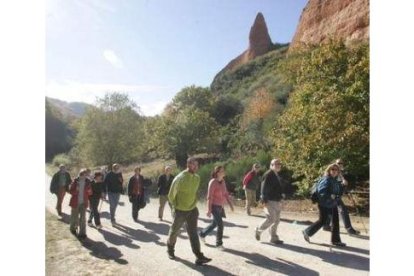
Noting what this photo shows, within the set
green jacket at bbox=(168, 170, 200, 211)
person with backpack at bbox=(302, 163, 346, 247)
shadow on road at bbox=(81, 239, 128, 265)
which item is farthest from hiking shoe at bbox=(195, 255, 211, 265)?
person with backpack at bbox=(302, 163, 346, 247)

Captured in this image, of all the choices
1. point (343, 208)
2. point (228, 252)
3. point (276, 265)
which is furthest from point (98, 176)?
point (343, 208)

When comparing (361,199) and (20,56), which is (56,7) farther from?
(361,199)

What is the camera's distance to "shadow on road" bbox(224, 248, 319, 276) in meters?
6.30

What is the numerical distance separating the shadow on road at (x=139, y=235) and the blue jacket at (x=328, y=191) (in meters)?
2.39

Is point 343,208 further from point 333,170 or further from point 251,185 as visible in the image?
point 251,185

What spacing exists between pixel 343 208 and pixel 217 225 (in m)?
1.95

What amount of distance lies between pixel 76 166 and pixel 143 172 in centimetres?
106

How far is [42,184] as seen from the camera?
7.73 metres

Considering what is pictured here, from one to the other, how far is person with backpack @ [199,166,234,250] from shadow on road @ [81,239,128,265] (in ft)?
3.93

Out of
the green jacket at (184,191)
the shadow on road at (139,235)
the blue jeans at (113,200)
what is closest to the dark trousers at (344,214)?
the green jacket at (184,191)

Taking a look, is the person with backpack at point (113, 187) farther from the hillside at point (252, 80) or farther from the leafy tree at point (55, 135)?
the hillside at point (252, 80)

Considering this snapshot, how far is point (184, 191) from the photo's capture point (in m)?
6.61

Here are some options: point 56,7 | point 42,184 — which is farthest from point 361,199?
point 56,7

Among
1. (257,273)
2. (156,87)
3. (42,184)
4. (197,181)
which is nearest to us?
(257,273)
